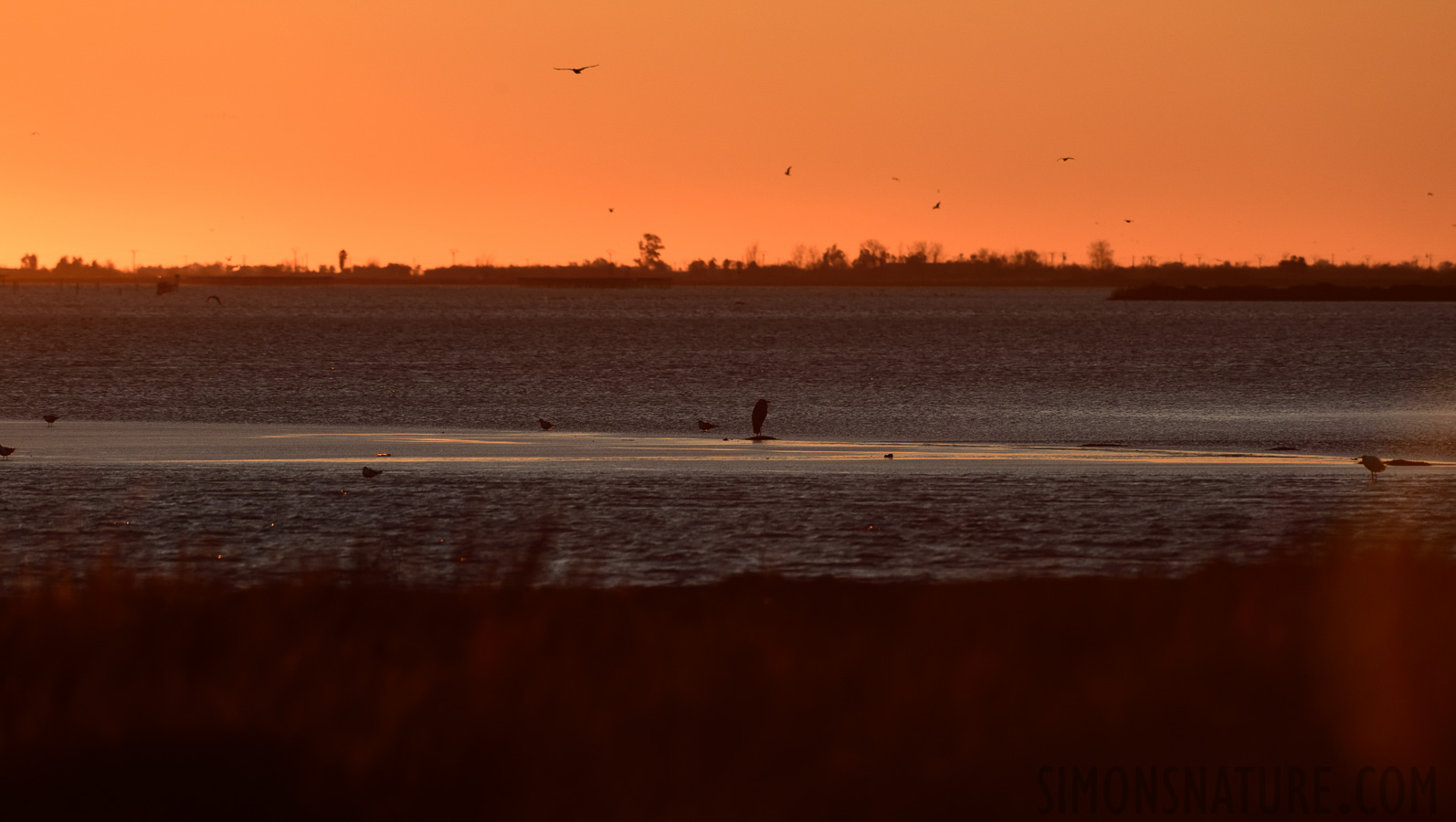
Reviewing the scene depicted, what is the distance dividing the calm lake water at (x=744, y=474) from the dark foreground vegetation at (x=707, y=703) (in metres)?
3.13

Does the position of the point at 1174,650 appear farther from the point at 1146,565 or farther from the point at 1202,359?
the point at 1202,359

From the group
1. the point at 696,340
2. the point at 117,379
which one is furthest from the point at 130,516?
the point at 696,340

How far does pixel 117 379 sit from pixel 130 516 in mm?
53935

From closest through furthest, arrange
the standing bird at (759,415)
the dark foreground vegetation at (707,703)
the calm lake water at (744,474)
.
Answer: the dark foreground vegetation at (707,703) < the calm lake water at (744,474) < the standing bird at (759,415)

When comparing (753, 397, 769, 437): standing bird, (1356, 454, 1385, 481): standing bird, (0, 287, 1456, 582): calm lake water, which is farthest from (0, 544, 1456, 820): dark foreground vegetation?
(753, 397, 769, 437): standing bird

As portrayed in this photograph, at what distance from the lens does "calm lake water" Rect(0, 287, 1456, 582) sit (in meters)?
20.3

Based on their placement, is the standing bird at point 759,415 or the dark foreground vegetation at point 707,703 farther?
the standing bird at point 759,415

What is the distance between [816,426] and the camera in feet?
152

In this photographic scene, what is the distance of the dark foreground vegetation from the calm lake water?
10.3 feet

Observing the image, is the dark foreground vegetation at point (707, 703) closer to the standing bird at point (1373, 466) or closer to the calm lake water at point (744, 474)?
the calm lake water at point (744, 474)

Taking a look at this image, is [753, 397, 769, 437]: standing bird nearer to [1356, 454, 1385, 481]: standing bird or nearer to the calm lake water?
the calm lake water

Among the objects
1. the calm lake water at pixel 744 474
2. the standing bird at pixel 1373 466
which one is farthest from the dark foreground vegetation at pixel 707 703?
the standing bird at pixel 1373 466

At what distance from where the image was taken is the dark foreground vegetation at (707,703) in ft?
31.7

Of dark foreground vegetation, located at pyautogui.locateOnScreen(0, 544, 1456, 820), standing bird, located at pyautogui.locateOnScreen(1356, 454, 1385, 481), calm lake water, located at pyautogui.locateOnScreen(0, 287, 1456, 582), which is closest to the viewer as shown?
dark foreground vegetation, located at pyautogui.locateOnScreen(0, 544, 1456, 820)
